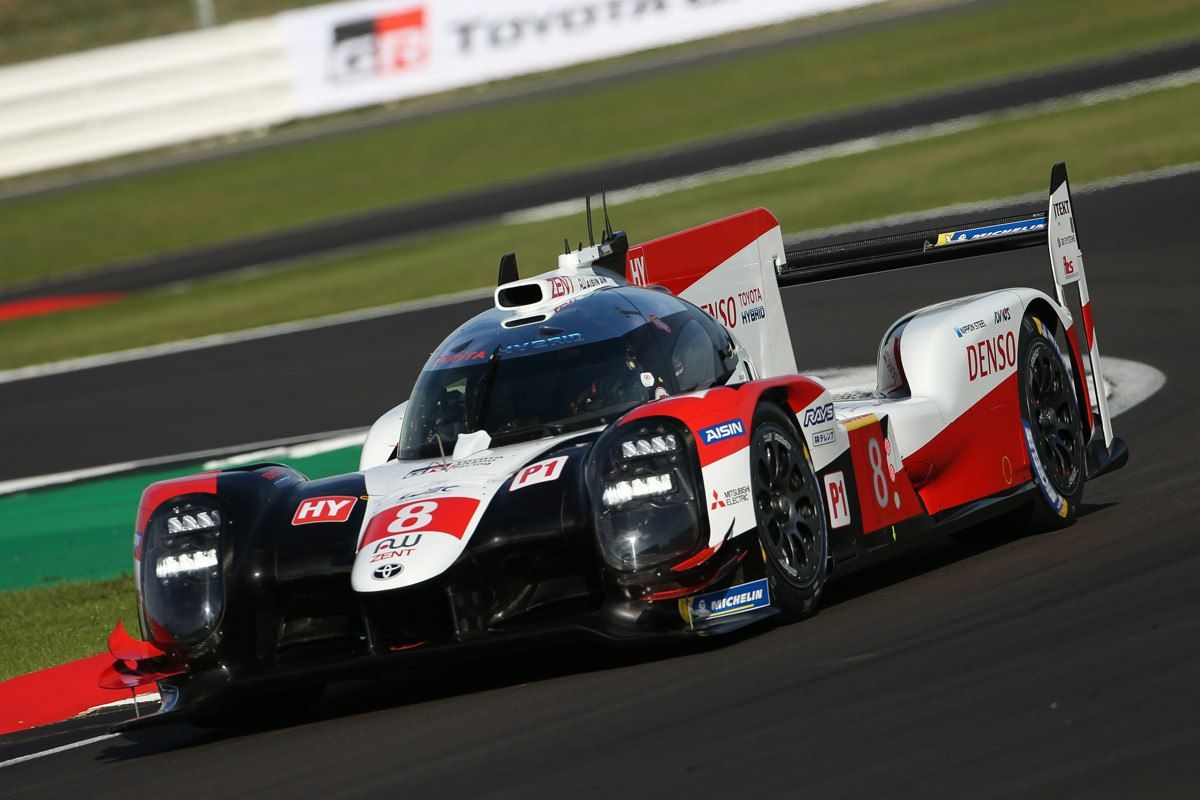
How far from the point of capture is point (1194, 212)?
15.4 m

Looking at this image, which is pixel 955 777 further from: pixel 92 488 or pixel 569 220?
pixel 569 220

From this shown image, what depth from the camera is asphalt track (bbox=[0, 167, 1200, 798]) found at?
4.62 meters

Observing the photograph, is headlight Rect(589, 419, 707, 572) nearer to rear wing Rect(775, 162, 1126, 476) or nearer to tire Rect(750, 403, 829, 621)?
tire Rect(750, 403, 829, 621)

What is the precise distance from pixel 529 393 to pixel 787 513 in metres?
1.22

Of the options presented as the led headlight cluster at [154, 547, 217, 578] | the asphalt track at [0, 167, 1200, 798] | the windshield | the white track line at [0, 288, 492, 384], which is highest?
the windshield

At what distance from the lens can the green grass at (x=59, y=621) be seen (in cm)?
832

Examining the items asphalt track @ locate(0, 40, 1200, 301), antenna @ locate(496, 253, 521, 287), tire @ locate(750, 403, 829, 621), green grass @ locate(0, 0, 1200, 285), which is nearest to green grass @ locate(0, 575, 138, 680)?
antenna @ locate(496, 253, 521, 287)

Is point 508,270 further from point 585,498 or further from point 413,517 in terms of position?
point 585,498

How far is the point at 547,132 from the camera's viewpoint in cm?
2861

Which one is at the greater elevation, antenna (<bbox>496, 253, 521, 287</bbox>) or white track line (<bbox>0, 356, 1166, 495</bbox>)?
antenna (<bbox>496, 253, 521, 287</bbox>)

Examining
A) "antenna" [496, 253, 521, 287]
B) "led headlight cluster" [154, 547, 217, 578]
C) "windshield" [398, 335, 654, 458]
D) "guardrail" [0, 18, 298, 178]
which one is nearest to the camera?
"led headlight cluster" [154, 547, 217, 578]

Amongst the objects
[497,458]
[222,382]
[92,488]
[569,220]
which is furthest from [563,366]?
[569,220]

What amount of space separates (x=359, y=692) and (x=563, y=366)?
1.50 m

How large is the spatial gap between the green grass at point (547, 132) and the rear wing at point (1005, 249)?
696 inches
